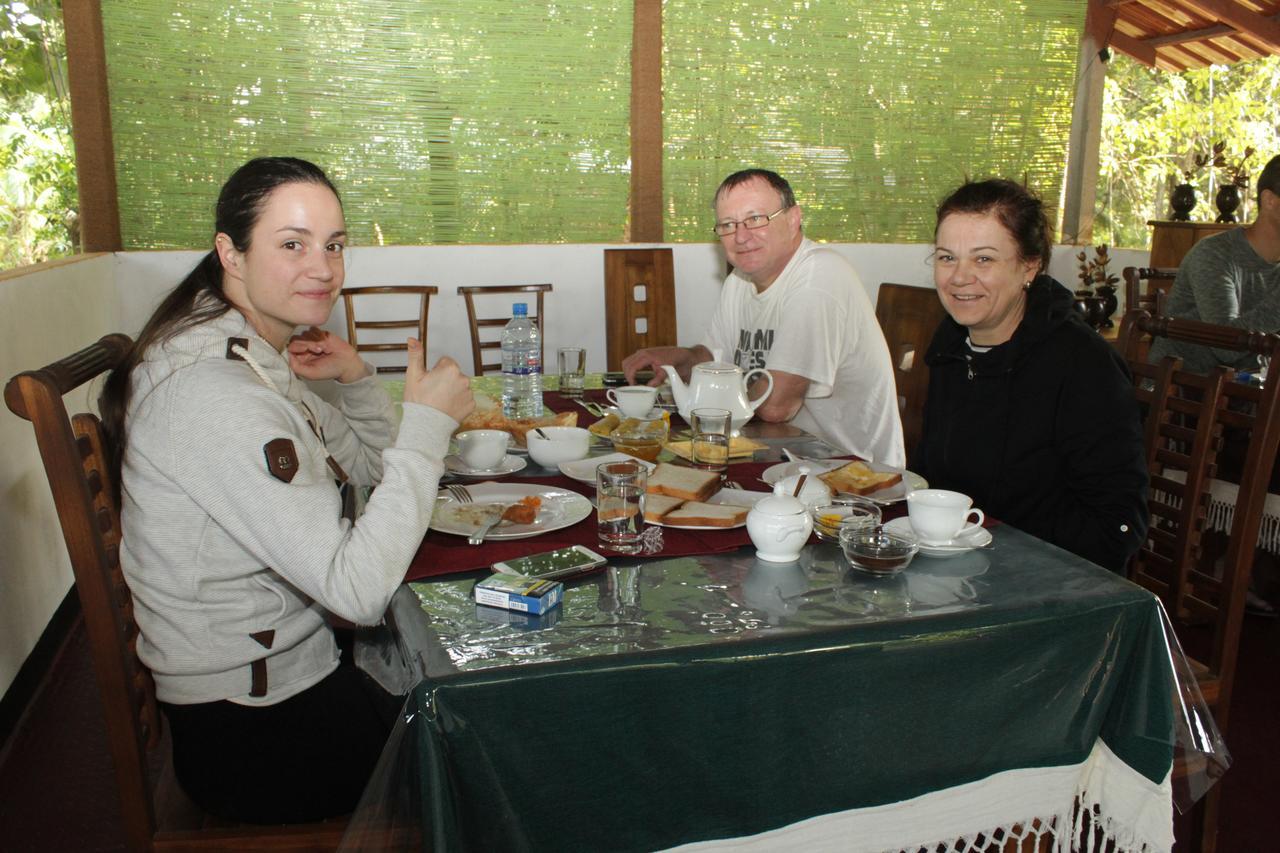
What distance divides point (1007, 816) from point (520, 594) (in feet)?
2.09

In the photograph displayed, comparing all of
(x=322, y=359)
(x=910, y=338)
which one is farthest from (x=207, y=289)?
(x=910, y=338)

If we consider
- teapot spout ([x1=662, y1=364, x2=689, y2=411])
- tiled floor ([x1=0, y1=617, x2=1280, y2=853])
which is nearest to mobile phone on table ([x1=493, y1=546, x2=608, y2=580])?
teapot spout ([x1=662, y1=364, x2=689, y2=411])

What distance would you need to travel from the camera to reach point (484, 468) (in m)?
1.72

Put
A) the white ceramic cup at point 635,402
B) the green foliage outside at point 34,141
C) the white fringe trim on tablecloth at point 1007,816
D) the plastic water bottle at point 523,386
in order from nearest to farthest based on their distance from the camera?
the white fringe trim on tablecloth at point 1007,816 → the white ceramic cup at point 635,402 → the plastic water bottle at point 523,386 → the green foliage outside at point 34,141

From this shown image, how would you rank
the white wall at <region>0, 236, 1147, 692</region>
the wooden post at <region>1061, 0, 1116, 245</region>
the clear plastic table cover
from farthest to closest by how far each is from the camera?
the wooden post at <region>1061, 0, 1116, 245</region>, the white wall at <region>0, 236, 1147, 692</region>, the clear plastic table cover

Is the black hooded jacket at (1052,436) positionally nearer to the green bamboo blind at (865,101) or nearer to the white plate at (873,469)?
the white plate at (873,469)

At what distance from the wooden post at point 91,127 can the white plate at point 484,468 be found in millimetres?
2833

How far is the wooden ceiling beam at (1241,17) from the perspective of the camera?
476cm

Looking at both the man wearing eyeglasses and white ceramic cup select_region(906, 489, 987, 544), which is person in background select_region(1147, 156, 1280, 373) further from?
white ceramic cup select_region(906, 489, 987, 544)

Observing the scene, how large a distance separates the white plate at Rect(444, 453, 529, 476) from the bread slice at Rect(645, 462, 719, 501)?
0.28 meters

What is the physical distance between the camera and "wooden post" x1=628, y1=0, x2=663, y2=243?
14.1 feet

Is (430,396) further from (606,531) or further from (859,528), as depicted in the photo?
(859,528)

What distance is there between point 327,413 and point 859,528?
98cm

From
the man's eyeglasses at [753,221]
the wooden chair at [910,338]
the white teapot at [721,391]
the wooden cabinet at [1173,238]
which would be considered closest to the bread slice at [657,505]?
the white teapot at [721,391]
